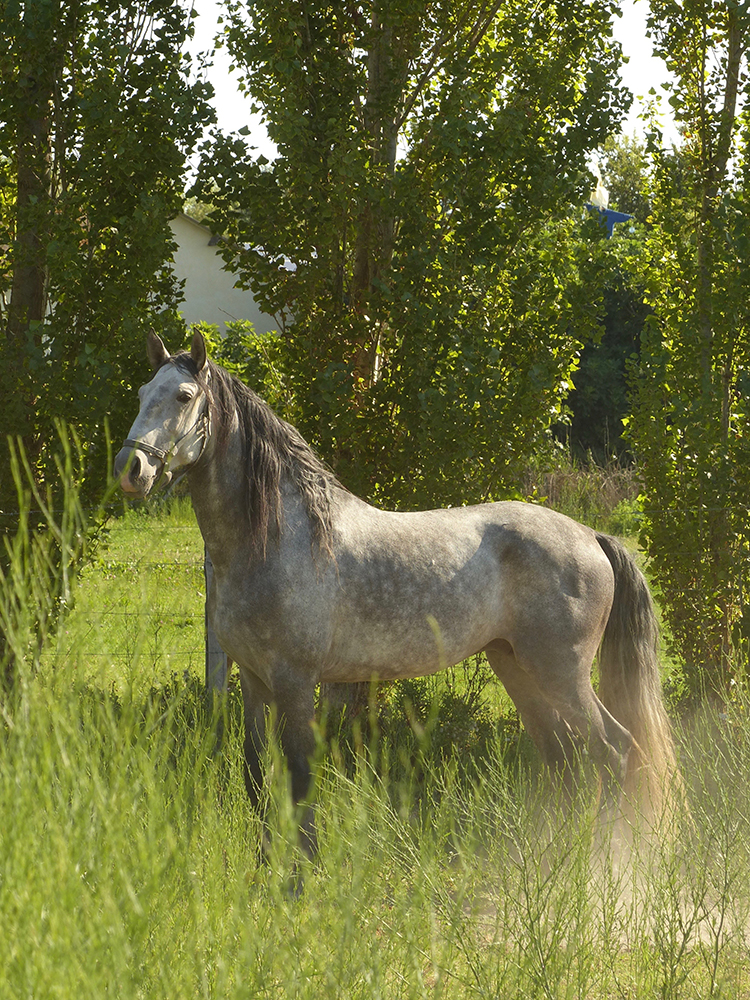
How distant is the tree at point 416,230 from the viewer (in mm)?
5527

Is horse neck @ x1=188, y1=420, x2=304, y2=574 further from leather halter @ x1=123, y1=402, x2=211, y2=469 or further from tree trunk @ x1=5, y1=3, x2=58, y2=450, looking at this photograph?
tree trunk @ x1=5, y1=3, x2=58, y2=450

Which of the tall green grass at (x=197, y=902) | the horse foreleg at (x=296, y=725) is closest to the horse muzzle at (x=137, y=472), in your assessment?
the tall green grass at (x=197, y=902)

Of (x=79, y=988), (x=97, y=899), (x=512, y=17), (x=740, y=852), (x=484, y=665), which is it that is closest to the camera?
(x=79, y=988)

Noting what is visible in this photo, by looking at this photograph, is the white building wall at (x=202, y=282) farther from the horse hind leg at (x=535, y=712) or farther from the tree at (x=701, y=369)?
the horse hind leg at (x=535, y=712)

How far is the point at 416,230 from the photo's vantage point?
222 inches

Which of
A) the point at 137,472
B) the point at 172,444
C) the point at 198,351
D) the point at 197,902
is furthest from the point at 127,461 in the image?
Result: the point at 197,902

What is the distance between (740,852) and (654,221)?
4386 millimetres

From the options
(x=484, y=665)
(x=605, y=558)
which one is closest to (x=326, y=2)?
(x=605, y=558)

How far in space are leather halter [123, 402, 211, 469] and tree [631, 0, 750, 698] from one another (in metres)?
3.60

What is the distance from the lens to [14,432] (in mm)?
5523

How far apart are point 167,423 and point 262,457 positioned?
51cm

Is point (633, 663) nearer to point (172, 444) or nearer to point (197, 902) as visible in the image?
point (172, 444)

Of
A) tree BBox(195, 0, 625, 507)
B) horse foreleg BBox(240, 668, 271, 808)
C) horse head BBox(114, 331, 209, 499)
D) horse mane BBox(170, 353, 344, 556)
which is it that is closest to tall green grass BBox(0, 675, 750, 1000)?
horse foreleg BBox(240, 668, 271, 808)

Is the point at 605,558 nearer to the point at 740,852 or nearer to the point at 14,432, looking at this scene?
the point at 740,852
